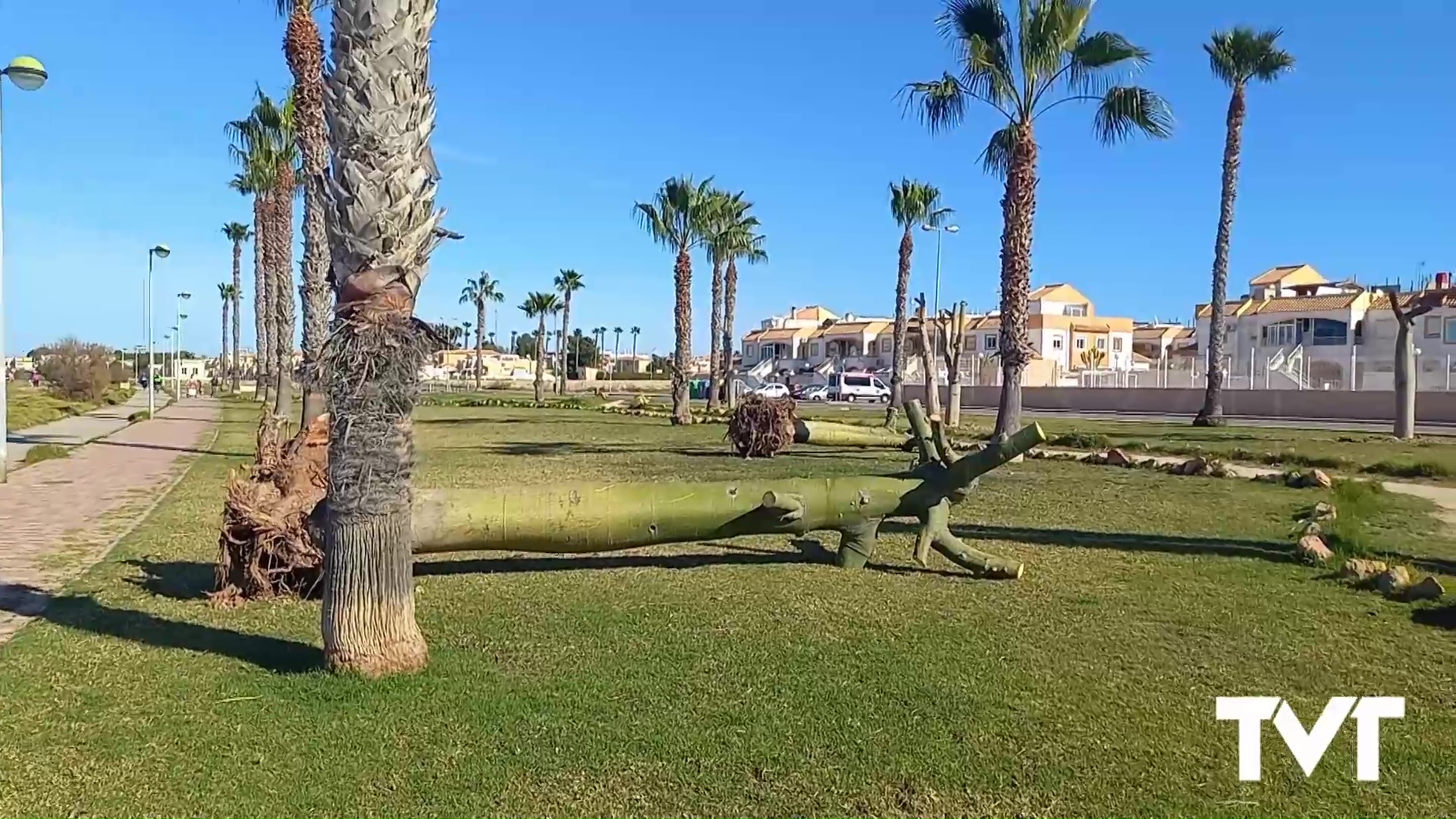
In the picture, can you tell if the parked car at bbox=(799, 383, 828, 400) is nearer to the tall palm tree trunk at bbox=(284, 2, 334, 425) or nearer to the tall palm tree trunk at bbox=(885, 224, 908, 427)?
the tall palm tree trunk at bbox=(885, 224, 908, 427)

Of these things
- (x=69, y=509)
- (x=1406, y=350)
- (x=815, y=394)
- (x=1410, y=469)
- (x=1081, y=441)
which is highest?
(x=1406, y=350)

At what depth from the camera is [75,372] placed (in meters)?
49.1

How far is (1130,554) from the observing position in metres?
9.32

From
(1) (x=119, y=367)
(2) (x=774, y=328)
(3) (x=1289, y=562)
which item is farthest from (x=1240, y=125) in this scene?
(2) (x=774, y=328)

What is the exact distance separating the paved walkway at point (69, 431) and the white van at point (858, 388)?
114 feet

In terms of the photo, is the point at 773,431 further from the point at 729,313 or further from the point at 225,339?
the point at 225,339

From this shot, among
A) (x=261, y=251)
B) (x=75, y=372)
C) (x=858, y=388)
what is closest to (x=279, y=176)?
(x=261, y=251)

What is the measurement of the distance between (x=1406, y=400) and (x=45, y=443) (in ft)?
92.4

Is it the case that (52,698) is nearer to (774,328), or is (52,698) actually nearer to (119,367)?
(119,367)

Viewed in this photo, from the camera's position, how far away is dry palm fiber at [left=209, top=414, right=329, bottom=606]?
7160 mm

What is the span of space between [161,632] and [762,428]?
13.4 meters

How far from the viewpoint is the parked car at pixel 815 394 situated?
6175cm

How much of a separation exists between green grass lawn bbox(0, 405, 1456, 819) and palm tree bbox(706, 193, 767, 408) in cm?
3215

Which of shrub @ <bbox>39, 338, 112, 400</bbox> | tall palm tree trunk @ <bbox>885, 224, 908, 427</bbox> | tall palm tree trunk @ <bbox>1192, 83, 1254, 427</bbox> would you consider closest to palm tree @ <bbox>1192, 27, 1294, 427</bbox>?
tall palm tree trunk @ <bbox>1192, 83, 1254, 427</bbox>
